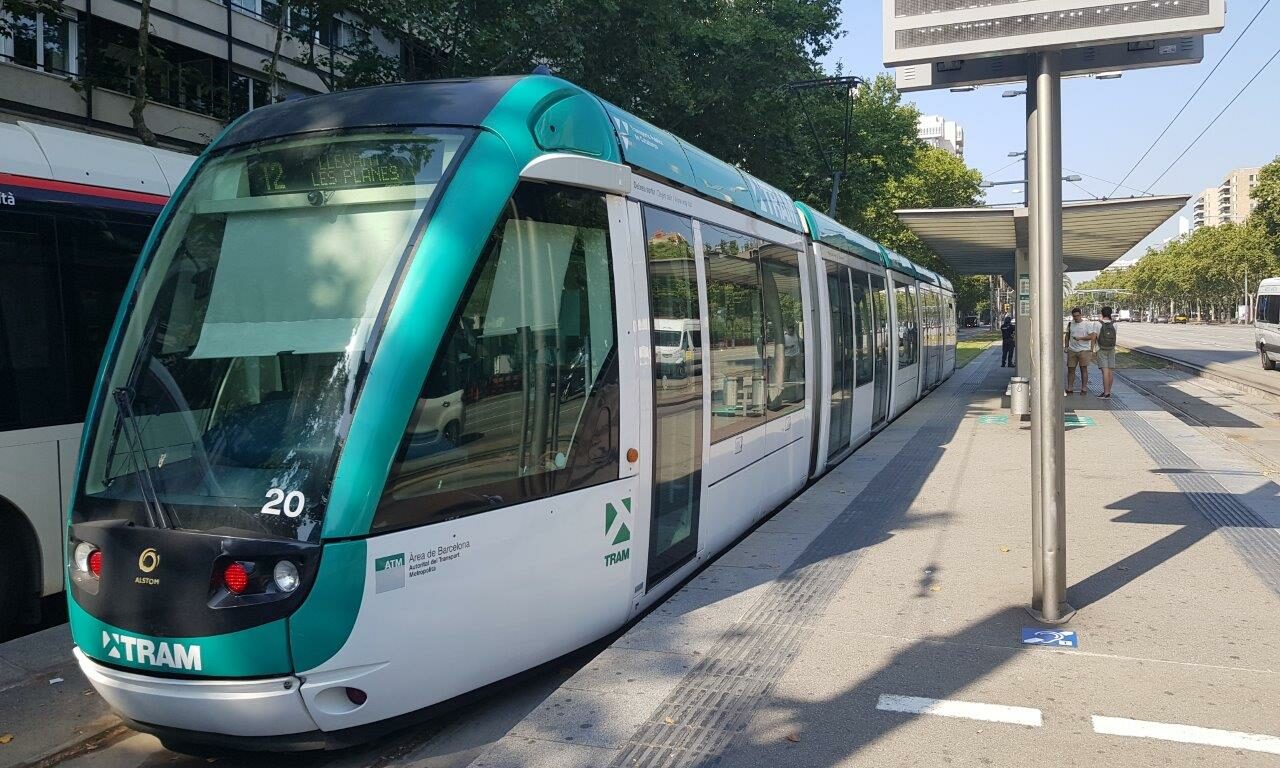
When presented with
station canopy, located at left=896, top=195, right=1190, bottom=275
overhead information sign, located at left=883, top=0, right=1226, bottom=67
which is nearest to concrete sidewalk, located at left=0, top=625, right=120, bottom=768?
overhead information sign, located at left=883, top=0, right=1226, bottom=67

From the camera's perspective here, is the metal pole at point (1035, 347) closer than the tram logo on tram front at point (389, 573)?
No

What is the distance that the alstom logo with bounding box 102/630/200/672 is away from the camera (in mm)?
3908

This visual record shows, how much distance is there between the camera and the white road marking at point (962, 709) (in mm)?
4043

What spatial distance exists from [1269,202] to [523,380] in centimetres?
5610

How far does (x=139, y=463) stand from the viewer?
13.9 ft

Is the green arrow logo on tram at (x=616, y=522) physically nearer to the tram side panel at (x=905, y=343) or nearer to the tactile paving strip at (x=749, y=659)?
the tactile paving strip at (x=749, y=659)

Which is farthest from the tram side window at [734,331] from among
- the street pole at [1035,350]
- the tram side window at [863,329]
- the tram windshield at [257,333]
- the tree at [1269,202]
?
the tree at [1269,202]

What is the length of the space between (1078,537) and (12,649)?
22.6ft

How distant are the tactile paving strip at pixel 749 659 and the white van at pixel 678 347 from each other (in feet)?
4.56

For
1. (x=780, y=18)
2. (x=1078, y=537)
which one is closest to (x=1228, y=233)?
(x=780, y=18)

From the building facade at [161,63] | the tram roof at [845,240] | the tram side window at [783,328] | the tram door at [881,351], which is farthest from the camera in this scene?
the building facade at [161,63]

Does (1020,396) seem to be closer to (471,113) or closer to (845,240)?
(845,240)

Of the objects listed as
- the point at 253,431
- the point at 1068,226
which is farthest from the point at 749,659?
the point at 1068,226

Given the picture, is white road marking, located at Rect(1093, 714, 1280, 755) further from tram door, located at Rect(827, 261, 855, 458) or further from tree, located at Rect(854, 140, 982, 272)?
tree, located at Rect(854, 140, 982, 272)
